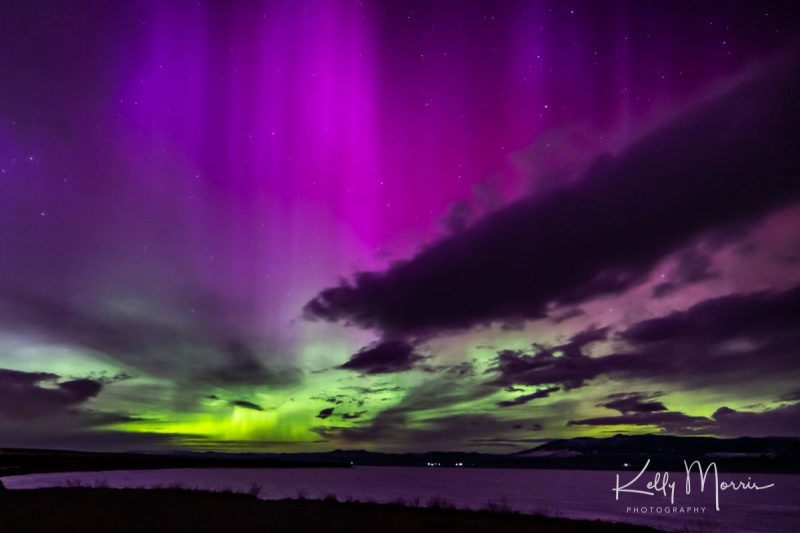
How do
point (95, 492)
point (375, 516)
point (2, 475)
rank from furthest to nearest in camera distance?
point (2, 475), point (95, 492), point (375, 516)

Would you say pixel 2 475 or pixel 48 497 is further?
pixel 2 475

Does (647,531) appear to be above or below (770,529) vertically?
above

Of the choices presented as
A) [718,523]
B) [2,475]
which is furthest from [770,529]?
[2,475]

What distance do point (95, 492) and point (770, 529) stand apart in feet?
191

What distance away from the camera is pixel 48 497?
3212 cm

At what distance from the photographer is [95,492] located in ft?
123

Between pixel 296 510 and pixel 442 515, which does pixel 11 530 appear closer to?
pixel 296 510

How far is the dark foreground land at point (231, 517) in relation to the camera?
75.0 ft

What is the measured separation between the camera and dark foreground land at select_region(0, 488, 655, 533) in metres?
22.9

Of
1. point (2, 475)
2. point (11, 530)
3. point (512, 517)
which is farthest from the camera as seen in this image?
point (2, 475)

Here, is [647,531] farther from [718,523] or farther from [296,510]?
[718,523]

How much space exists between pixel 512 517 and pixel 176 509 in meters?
18.3

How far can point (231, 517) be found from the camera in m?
26.7

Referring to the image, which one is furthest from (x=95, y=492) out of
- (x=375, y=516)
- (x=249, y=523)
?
(x=375, y=516)
